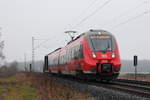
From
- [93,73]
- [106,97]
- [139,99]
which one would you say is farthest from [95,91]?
[93,73]

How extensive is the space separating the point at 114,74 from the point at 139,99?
10.9 m

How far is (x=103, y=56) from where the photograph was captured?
73.4ft

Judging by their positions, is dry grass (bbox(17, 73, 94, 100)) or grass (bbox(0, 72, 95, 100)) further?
grass (bbox(0, 72, 95, 100))

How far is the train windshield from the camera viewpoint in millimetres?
22812

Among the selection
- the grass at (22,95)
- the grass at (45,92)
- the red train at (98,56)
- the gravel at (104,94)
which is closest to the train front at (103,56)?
the red train at (98,56)

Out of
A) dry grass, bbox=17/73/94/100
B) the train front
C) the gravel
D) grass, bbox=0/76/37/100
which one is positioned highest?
the train front

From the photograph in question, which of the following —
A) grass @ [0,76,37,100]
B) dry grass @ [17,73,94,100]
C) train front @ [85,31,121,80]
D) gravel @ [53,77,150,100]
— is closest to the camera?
gravel @ [53,77,150,100]

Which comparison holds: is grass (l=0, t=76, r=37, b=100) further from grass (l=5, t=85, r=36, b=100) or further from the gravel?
the gravel

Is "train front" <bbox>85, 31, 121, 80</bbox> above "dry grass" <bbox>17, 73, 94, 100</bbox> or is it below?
above

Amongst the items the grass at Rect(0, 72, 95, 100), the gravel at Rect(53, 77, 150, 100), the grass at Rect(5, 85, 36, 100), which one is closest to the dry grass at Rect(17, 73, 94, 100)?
the grass at Rect(0, 72, 95, 100)

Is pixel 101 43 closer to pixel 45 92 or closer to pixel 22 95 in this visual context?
pixel 45 92

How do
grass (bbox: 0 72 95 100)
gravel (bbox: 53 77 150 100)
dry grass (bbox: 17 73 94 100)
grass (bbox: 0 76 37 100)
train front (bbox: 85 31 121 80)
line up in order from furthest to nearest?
grass (bbox: 0 76 37 100)
train front (bbox: 85 31 121 80)
grass (bbox: 0 72 95 100)
dry grass (bbox: 17 73 94 100)
gravel (bbox: 53 77 150 100)

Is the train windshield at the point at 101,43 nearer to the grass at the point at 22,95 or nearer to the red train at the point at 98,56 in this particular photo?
the red train at the point at 98,56

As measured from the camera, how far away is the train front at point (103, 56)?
22078 millimetres
